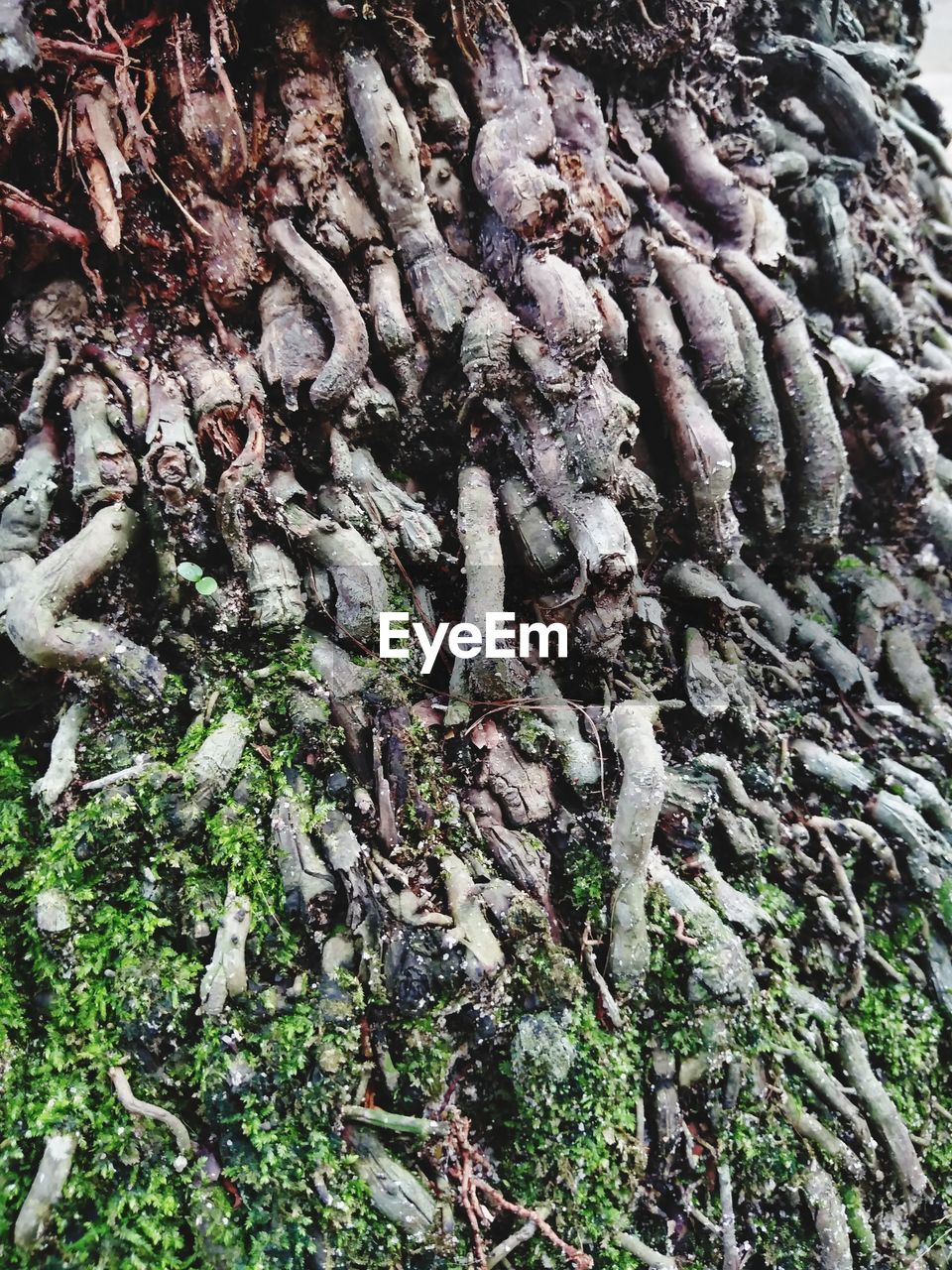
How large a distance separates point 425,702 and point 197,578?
96cm

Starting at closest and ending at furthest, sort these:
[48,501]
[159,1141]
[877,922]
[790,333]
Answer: [159,1141]
[48,501]
[877,922]
[790,333]

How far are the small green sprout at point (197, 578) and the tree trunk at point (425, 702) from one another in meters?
0.03

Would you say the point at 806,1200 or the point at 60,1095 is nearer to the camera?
the point at 60,1095

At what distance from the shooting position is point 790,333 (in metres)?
4.16

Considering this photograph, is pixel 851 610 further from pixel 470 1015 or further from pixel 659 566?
pixel 470 1015

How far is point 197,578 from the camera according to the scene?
2947mm

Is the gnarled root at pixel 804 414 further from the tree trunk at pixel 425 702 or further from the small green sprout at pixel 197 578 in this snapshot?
the small green sprout at pixel 197 578

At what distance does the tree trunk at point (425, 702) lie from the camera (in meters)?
2.47

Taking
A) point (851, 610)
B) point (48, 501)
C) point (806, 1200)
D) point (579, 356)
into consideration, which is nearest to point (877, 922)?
point (806, 1200)

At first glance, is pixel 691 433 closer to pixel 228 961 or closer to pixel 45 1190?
pixel 228 961

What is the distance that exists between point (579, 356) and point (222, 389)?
142 cm

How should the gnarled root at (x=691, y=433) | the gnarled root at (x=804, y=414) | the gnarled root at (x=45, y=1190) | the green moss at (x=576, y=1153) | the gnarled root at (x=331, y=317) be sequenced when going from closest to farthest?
the gnarled root at (x=45, y=1190), the green moss at (x=576, y=1153), the gnarled root at (x=331, y=317), the gnarled root at (x=691, y=433), the gnarled root at (x=804, y=414)

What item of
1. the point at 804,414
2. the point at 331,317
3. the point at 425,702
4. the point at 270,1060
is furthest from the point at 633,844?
the point at 804,414

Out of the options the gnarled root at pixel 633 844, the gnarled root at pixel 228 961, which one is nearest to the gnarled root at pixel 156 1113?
the gnarled root at pixel 228 961
